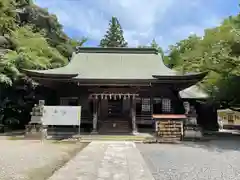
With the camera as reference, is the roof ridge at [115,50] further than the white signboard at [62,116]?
Yes

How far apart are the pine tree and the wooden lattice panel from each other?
153 ft

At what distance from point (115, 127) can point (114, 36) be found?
46.1 meters

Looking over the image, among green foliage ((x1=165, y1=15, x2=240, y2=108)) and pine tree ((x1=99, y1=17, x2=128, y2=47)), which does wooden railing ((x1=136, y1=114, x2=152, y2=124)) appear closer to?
green foliage ((x1=165, y1=15, x2=240, y2=108))

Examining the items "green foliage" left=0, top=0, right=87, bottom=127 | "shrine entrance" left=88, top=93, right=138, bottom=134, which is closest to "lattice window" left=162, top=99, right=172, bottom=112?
"shrine entrance" left=88, top=93, right=138, bottom=134

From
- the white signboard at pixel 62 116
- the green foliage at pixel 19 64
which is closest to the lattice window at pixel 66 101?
the green foliage at pixel 19 64

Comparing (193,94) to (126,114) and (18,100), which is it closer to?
(126,114)

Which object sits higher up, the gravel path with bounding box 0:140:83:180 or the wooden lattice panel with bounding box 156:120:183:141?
the wooden lattice panel with bounding box 156:120:183:141

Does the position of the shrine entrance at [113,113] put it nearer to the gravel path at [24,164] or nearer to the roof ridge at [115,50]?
the roof ridge at [115,50]

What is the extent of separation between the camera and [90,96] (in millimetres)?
15758

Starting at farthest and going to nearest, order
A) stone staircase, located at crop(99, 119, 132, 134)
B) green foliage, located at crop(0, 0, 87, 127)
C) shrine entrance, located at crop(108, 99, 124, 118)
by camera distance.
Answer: shrine entrance, located at crop(108, 99, 124, 118) → green foliage, located at crop(0, 0, 87, 127) → stone staircase, located at crop(99, 119, 132, 134)

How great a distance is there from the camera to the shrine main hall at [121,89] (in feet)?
49.1

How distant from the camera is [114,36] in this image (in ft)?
195

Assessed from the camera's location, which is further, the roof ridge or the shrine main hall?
the roof ridge

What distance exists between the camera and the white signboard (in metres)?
12.8
